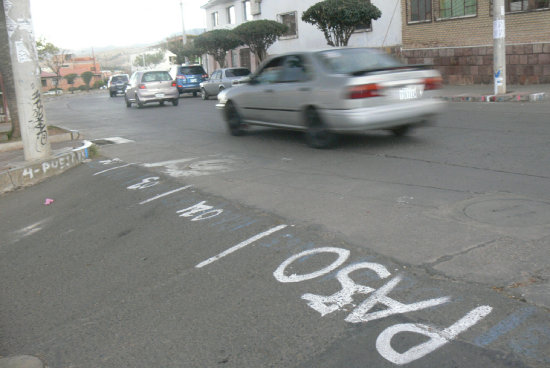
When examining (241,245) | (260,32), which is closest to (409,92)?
(241,245)

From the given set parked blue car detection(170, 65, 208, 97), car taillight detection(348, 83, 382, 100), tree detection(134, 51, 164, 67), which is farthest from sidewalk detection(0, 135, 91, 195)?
tree detection(134, 51, 164, 67)

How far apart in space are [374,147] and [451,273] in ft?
17.9

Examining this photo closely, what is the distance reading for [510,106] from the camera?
14.3 m

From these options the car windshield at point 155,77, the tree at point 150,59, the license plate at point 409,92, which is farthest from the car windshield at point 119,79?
the tree at point 150,59

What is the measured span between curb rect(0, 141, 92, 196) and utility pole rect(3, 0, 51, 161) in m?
0.28

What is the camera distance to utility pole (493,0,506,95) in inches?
636

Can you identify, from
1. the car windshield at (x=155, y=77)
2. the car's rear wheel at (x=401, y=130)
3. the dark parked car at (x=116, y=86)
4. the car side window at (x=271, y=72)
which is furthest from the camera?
the dark parked car at (x=116, y=86)

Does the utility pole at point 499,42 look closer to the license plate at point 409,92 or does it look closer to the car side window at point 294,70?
the license plate at point 409,92

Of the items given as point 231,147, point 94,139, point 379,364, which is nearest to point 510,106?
point 231,147

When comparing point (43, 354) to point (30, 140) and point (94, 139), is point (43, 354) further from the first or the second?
point (94, 139)

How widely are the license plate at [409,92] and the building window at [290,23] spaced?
27160 mm

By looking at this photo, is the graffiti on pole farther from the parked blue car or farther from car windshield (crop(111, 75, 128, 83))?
car windshield (crop(111, 75, 128, 83))

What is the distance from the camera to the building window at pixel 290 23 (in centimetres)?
3544

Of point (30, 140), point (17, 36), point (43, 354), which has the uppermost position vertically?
point (17, 36)
